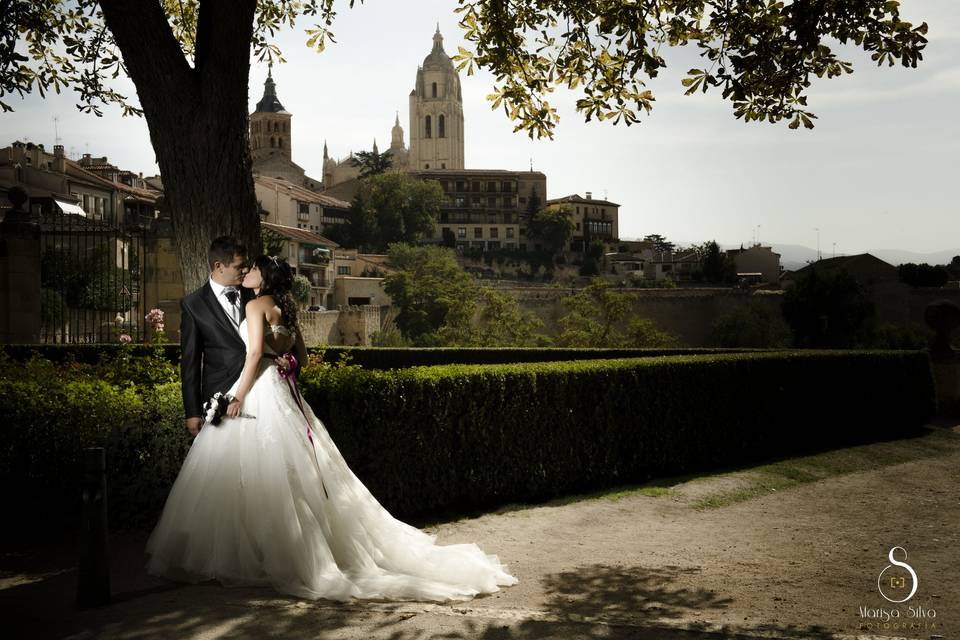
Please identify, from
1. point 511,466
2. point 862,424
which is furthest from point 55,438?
point 862,424

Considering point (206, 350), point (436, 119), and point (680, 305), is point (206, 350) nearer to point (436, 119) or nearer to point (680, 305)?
point (680, 305)

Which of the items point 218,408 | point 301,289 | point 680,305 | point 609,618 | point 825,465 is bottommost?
point 825,465

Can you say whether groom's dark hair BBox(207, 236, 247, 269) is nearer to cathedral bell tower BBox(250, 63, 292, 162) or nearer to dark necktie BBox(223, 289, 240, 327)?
dark necktie BBox(223, 289, 240, 327)

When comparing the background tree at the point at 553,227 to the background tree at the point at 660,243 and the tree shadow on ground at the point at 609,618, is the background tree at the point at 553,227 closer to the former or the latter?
the background tree at the point at 660,243

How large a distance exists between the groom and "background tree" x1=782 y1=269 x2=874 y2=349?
5485cm

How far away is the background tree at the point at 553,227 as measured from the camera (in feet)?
352

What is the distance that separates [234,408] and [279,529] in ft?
2.63

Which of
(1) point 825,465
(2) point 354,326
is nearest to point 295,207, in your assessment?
(2) point 354,326

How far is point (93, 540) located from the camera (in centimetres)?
503

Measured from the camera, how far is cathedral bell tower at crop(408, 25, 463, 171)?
489ft

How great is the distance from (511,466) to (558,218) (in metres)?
99.7

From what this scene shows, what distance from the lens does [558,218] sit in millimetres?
107000

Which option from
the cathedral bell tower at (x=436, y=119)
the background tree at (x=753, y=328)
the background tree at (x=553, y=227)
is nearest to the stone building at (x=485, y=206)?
the background tree at (x=553, y=227)

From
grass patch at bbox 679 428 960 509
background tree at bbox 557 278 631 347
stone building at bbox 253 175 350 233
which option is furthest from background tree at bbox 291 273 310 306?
grass patch at bbox 679 428 960 509
